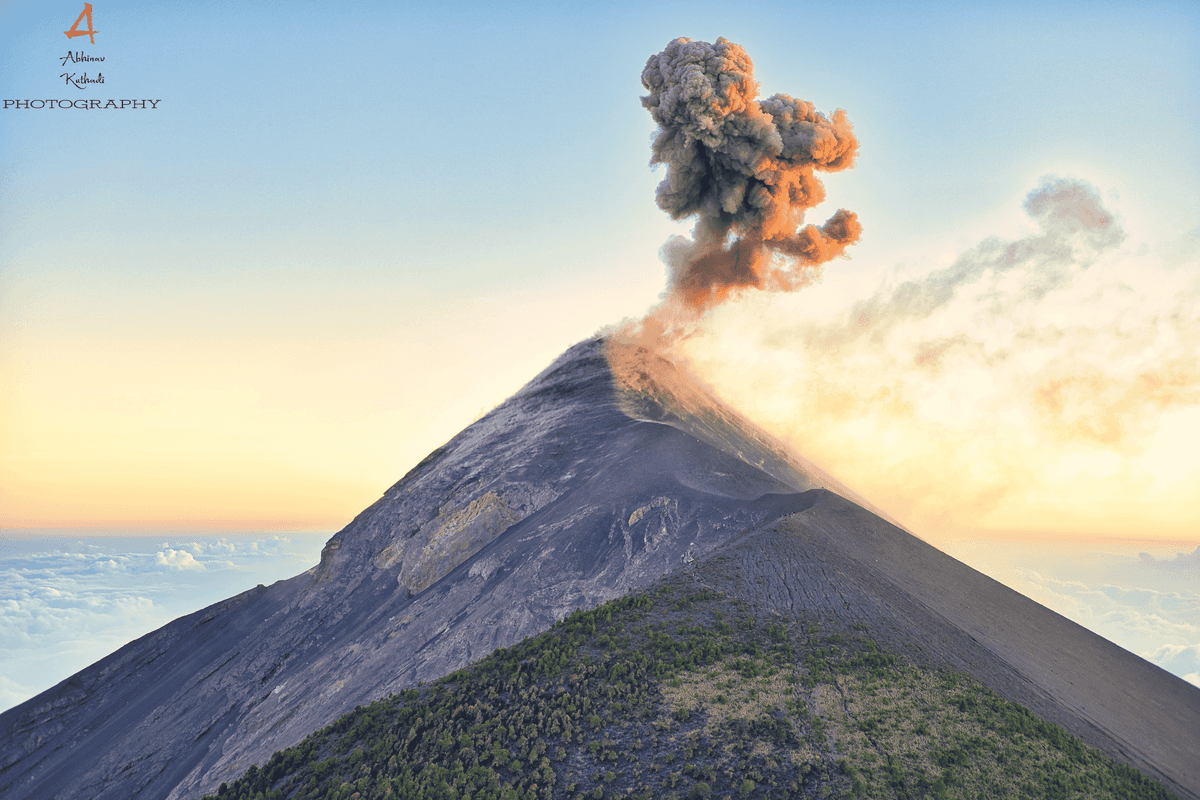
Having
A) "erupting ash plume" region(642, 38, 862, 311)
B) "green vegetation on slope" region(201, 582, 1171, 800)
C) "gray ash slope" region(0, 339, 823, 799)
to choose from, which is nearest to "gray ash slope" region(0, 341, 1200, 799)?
"gray ash slope" region(0, 339, 823, 799)

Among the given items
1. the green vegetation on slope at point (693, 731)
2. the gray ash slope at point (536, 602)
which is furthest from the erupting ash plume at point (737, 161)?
the green vegetation on slope at point (693, 731)

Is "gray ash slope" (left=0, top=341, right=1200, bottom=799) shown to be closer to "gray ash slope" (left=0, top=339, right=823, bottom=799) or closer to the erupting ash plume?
"gray ash slope" (left=0, top=339, right=823, bottom=799)

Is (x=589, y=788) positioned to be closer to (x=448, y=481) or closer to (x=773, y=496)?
(x=773, y=496)

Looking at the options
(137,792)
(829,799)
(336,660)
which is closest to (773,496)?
(829,799)

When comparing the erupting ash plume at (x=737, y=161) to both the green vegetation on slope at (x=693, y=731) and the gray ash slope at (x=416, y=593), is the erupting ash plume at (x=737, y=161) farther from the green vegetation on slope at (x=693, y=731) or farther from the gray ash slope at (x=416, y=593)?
the green vegetation on slope at (x=693, y=731)

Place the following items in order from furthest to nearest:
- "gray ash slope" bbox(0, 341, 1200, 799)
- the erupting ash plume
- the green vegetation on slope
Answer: the erupting ash plume, "gray ash slope" bbox(0, 341, 1200, 799), the green vegetation on slope
